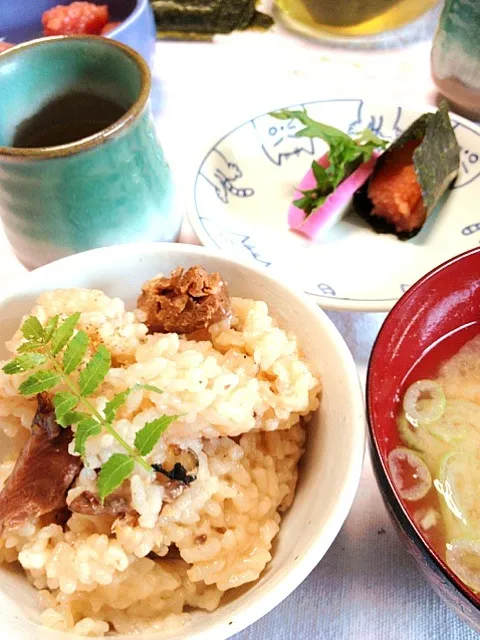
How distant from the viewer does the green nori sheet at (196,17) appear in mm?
2078

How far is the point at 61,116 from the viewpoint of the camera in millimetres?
1328

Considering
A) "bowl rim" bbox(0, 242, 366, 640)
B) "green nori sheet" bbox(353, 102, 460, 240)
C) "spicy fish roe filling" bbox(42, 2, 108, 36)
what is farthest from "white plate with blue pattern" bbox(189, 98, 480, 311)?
"spicy fish roe filling" bbox(42, 2, 108, 36)

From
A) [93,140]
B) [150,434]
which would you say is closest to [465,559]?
[150,434]

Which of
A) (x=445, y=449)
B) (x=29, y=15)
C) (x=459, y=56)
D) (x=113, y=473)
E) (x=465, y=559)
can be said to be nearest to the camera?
(x=113, y=473)

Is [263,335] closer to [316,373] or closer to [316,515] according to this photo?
[316,373]

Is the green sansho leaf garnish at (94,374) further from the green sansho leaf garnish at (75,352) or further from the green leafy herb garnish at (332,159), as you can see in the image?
the green leafy herb garnish at (332,159)

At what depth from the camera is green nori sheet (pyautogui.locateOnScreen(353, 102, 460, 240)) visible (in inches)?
57.9

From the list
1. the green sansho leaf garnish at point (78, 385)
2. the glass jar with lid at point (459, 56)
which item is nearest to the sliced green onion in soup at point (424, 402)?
the green sansho leaf garnish at point (78, 385)

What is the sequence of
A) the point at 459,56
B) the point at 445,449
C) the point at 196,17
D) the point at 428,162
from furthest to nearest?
1. the point at 196,17
2. the point at 459,56
3. the point at 428,162
4. the point at 445,449

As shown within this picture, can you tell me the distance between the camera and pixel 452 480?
0.92 meters

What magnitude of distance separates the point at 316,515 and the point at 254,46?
5.83 feet

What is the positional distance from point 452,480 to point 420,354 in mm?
222

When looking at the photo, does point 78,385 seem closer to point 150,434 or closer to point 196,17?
point 150,434

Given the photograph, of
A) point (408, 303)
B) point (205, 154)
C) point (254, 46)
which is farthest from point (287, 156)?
point (408, 303)
